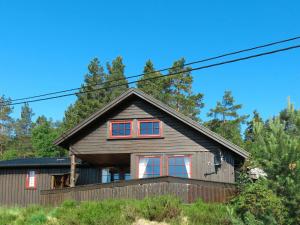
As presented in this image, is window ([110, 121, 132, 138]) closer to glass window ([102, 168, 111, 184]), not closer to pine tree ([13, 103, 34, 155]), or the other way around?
glass window ([102, 168, 111, 184])

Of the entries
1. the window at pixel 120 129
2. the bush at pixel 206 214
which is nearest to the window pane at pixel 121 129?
the window at pixel 120 129

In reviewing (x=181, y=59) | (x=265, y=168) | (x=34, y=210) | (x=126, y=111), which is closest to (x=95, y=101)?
(x=181, y=59)

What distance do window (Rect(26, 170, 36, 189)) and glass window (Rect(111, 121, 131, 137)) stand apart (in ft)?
24.5

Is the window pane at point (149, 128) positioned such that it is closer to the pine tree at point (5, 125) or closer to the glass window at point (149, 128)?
the glass window at point (149, 128)

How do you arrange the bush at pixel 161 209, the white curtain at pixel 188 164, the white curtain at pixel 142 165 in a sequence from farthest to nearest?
1. the white curtain at pixel 142 165
2. the white curtain at pixel 188 164
3. the bush at pixel 161 209

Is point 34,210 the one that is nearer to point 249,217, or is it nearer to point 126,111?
point 126,111

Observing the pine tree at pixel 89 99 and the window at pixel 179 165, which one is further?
the pine tree at pixel 89 99

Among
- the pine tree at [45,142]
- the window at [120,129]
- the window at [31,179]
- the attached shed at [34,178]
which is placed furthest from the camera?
the pine tree at [45,142]

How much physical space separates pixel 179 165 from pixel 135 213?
7864 millimetres

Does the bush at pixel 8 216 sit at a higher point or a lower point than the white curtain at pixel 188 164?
lower

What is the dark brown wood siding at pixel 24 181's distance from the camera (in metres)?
30.4

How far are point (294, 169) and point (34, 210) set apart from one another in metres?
11.9

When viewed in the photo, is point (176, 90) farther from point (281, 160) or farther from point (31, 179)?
point (281, 160)

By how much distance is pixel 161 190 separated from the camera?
1995cm
